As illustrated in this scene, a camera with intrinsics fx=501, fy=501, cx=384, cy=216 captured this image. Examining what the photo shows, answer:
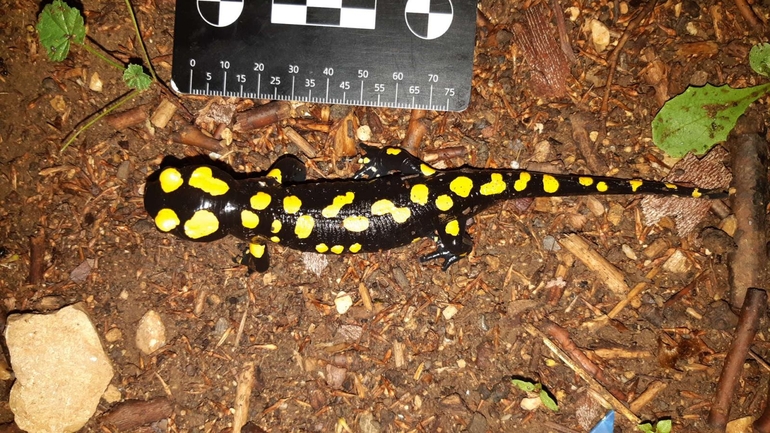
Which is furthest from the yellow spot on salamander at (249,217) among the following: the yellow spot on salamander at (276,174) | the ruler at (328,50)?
the ruler at (328,50)

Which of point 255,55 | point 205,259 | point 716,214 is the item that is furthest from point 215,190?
point 716,214

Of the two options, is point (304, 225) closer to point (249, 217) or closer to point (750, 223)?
point (249, 217)

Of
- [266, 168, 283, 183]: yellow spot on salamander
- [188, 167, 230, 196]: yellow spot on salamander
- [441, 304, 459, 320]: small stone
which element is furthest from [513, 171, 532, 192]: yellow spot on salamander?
[188, 167, 230, 196]: yellow spot on salamander

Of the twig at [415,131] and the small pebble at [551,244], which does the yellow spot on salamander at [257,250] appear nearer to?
the twig at [415,131]

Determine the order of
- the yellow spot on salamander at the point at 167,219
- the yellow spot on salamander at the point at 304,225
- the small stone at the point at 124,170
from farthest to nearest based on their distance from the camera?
1. the small stone at the point at 124,170
2. the yellow spot on salamander at the point at 304,225
3. the yellow spot on salamander at the point at 167,219

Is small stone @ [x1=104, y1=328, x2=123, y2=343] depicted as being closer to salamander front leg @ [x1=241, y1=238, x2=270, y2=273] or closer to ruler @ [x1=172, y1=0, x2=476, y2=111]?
salamander front leg @ [x1=241, y1=238, x2=270, y2=273]
